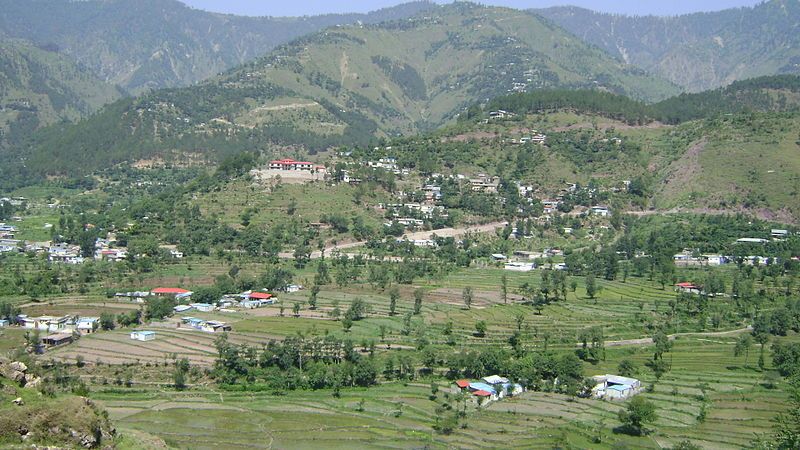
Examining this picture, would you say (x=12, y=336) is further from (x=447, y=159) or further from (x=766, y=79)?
(x=766, y=79)

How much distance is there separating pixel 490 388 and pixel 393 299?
58.2 ft

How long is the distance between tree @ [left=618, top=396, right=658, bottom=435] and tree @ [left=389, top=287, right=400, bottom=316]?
23529 millimetres

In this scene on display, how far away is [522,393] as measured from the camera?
44469 mm

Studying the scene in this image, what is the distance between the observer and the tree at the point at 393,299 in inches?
2363

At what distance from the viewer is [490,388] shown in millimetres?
43656

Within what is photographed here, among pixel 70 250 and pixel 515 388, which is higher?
pixel 70 250

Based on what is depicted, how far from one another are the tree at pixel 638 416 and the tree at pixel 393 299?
2353 centimetres

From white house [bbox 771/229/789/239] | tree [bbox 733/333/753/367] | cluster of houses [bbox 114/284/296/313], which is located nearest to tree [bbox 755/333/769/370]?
tree [bbox 733/333/753/367]

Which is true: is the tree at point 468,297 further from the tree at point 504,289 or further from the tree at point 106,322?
the tree at point 106,322

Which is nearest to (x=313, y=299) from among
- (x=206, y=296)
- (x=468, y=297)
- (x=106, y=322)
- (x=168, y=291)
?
(x=206, y=296)

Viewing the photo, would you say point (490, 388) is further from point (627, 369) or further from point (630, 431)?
point (627, 369)

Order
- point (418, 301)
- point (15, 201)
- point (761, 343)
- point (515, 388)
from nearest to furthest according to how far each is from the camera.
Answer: point (515, 388) → point (761, 343) → point (418, 301) → point (15, 201)

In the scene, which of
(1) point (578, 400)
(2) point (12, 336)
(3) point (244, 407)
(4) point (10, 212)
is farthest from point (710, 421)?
(4) point (10, 212)

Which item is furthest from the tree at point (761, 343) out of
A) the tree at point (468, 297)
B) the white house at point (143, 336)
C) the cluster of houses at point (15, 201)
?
the cluster of houses at point (15, 201)
